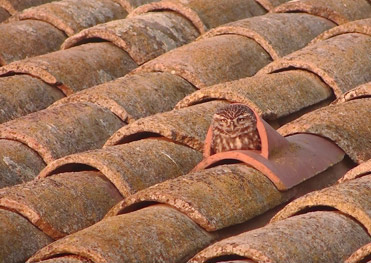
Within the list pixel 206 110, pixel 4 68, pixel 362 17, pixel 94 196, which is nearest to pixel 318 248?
pixel 94 196

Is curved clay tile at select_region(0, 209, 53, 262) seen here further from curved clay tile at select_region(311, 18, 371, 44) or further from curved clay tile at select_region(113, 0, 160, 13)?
curved clay tile at select_region(113, 0, 160, 13)

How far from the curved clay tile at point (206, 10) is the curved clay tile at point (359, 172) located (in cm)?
273

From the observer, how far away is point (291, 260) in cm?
363

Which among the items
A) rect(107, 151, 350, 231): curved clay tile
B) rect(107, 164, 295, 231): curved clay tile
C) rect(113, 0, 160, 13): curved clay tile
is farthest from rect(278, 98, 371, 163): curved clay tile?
rect(113, 0, 160, 13): curved clay tile

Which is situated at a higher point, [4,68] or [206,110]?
[4,68]

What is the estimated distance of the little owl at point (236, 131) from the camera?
15.7ft

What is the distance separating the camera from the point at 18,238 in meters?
4.16

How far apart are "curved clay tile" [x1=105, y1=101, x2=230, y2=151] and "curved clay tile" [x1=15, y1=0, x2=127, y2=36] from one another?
7.07 ft

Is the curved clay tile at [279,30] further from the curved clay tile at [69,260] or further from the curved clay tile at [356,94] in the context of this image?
the curved clay tile at [69,260]

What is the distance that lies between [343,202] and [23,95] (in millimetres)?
2330

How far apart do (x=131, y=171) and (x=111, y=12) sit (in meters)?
3.11

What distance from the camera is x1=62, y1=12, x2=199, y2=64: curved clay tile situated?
257 inches

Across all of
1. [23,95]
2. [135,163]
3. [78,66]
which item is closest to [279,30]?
[78,66]

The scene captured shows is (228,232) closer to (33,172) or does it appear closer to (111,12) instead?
(33,172)
